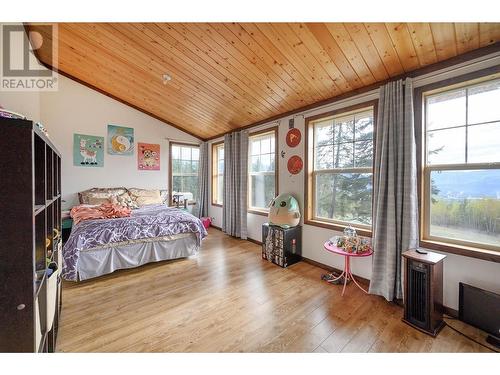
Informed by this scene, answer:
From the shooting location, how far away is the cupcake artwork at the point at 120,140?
4230 mm

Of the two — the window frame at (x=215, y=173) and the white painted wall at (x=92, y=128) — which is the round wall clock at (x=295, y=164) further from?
the white painted wall at (x=92, y=128)

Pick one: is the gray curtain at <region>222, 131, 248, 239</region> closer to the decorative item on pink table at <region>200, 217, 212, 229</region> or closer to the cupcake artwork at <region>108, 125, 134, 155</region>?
the decorative item on pink table at <region>200, 217, 212, 229</region>

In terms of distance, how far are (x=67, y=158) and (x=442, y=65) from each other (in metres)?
5.44

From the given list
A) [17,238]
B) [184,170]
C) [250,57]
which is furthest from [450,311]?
[184,170]

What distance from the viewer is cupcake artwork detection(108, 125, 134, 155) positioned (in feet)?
13.9

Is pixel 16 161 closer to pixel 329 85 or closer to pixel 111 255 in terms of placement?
pixel 111 255

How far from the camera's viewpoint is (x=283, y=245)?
2.93 m

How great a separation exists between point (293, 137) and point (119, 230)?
2726mm

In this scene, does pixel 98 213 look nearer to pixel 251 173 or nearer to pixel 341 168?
pixel 251 173

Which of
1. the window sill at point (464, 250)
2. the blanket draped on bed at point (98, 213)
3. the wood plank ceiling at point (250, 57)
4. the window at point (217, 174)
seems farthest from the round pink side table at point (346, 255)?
the window at point (217, 174)

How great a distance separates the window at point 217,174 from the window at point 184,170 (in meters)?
0.50

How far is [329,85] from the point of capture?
254 centimetres

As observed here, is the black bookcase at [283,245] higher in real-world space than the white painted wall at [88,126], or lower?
lower

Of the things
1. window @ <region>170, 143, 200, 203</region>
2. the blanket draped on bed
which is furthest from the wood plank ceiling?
the blanket draped on bed
